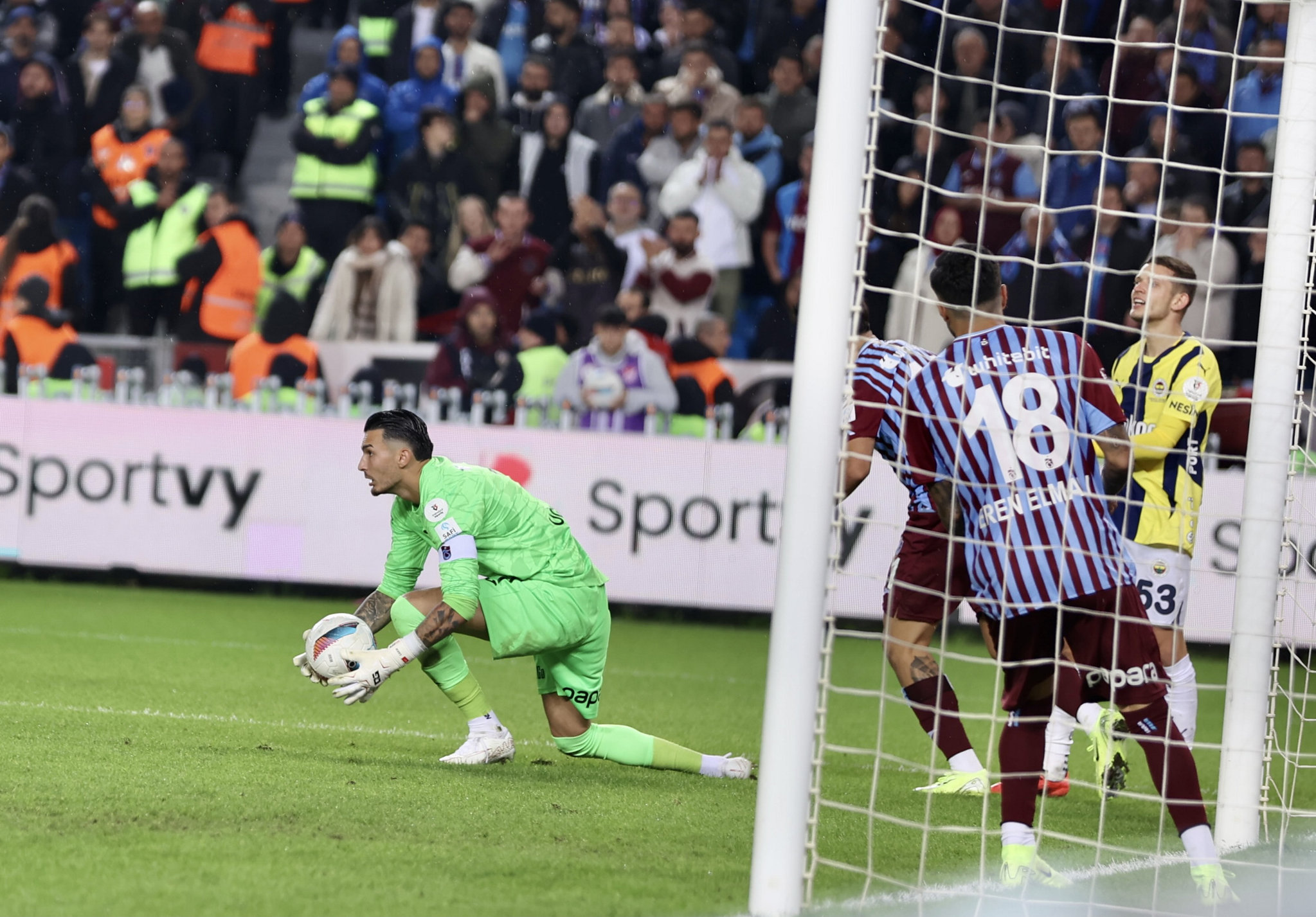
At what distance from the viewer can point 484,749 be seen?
5867 millimetres

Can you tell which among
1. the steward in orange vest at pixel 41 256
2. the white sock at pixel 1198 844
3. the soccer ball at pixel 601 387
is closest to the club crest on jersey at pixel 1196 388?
the white sock at pixel 1198 844

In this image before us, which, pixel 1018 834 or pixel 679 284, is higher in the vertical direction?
Answer: pixel 679 284

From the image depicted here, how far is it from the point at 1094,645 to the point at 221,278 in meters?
10.5

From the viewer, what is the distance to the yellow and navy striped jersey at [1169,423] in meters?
5.58

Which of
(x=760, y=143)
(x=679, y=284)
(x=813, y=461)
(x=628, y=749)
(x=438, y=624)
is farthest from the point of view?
(x=760, y=143)

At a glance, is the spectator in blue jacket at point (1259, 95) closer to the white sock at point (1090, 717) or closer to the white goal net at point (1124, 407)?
the white goal net at point (1124, 407)

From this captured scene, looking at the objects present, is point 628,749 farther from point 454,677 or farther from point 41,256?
point 41,256

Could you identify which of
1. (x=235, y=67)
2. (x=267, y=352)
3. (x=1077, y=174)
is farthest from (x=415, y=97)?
(x=1077, y=174)

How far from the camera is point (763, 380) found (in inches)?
484

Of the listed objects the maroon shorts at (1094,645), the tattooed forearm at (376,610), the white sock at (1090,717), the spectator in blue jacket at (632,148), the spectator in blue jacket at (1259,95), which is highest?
the spectator in blue jacket at (1259,95)

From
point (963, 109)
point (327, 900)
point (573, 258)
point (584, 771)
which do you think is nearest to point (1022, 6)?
point (963, 109)

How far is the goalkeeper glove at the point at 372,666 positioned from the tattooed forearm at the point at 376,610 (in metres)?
0.36

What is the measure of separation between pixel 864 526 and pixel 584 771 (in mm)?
5063

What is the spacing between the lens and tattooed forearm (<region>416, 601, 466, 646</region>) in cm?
530
